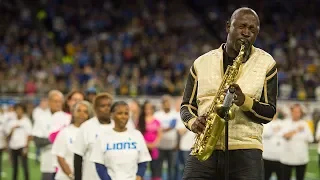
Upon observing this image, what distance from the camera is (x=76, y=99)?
33.0 ft

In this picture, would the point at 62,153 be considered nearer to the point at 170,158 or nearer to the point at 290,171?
the point at 290,171

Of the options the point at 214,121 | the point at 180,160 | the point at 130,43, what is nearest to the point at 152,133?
the point at 180,160

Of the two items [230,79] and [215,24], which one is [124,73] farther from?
[230,79]

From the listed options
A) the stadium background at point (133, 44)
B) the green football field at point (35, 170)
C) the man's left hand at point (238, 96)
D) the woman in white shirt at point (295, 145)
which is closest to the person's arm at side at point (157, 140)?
the woman in white shirt at point (295, 145)

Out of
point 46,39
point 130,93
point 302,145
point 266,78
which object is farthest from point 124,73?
point 266,78

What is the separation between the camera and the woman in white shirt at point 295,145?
43.8 ft

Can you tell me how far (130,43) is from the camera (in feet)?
105

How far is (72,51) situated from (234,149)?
27.0 meters

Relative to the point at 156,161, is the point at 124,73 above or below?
above

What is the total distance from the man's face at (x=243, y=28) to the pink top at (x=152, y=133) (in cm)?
917

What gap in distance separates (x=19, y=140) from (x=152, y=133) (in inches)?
113

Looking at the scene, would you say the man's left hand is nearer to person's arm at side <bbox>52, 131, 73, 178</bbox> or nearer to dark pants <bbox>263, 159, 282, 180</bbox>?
person's arm at side <bbox>52, 131, 73, 178</bbox>

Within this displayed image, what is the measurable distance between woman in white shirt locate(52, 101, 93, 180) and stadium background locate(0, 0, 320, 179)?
12.3 meters

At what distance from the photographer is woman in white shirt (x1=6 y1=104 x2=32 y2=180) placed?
48.7ft
